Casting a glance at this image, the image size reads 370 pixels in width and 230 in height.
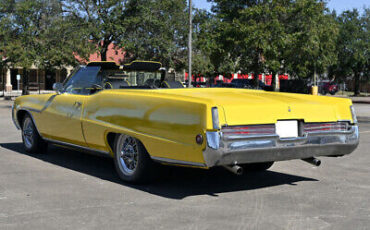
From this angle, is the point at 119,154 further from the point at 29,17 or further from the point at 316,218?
the point at 29,17

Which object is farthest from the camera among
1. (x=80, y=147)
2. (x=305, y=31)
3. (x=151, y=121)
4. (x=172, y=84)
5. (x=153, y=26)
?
(x=153, y=26)

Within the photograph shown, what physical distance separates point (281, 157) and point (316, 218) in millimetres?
954

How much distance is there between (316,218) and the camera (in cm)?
467

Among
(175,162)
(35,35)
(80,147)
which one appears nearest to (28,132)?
(80,147)

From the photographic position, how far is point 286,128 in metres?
5.54

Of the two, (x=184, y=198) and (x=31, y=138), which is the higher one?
(x=31, y=138)

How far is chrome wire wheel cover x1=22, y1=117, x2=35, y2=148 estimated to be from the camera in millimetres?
8445

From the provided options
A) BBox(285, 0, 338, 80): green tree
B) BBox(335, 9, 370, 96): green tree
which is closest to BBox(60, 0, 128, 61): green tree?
BBox(285, 0, 338, 80): green tree

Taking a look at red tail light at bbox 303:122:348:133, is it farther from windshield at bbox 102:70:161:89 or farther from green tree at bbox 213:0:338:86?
green tree at bbox 213:0:338:86

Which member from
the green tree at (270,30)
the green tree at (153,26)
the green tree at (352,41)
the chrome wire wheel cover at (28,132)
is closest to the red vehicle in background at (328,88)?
the green tree at (352,41)

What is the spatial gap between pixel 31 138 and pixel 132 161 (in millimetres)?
2998

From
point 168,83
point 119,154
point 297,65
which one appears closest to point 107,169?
point 119,154

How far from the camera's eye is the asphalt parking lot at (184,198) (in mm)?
4516

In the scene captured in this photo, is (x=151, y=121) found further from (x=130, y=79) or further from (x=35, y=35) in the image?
(x=35, y=35)
